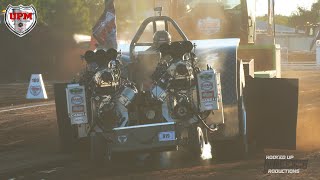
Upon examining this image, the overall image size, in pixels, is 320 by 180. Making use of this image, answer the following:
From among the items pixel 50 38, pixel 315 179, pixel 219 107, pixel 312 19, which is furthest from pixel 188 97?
pixel 312 19

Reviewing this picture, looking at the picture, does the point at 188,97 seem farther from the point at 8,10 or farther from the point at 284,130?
the point at 8,10

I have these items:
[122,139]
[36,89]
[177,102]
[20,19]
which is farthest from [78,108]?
[20,19]

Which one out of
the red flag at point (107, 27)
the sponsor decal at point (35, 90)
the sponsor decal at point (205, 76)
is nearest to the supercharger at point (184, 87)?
the sponsor decal at point (205, 76)

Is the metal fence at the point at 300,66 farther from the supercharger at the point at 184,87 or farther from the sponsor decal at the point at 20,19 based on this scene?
the supercharger at the point at 184,87

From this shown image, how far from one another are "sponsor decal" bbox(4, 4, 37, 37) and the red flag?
18.1 meters

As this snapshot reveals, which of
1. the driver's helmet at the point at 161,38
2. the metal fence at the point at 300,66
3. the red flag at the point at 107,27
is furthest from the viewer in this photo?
the metal fence at the point at 300,66

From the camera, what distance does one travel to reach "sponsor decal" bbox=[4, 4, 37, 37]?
37.1 m

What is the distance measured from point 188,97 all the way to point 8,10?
99.0 ft

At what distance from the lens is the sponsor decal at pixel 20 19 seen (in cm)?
3706

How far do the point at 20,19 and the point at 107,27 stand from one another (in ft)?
67.0

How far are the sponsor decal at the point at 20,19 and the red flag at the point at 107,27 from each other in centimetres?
1812

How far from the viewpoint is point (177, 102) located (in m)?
8.52

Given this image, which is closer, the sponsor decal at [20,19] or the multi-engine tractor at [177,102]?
the multi-engine tractor at [177,102]

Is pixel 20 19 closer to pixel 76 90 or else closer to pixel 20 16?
pixel 20 16
